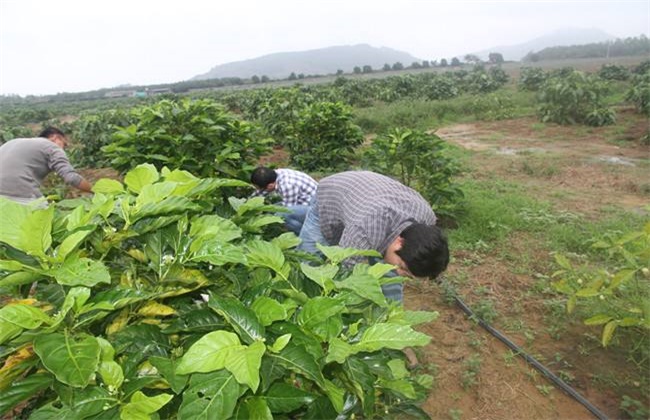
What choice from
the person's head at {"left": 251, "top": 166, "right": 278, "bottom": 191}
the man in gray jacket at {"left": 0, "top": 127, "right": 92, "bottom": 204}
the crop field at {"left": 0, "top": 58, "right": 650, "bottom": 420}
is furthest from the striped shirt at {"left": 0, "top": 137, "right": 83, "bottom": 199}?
the person's head at {"left": 251, "top": 166, "right": 278, "bottom": 191}

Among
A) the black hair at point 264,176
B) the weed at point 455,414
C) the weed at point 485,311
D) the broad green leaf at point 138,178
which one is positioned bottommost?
the weed at point 455,414

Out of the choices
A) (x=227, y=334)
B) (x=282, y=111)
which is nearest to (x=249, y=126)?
(x=227, y=334)

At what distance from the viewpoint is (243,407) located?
2.88ft

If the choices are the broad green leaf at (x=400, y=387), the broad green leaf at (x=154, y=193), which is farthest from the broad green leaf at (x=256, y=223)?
the broad green leaf at (x=400, y=387)

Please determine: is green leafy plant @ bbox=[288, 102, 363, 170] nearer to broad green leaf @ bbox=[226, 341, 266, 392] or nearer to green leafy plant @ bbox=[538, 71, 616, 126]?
broad green leaf @ bbox=[226, 341, 266, 392]

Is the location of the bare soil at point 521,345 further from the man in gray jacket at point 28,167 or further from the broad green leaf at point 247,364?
the man in gray jacket at point 28,167

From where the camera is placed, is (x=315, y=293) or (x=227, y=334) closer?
(x=227, y=334)

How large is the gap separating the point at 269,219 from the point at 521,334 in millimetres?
2724

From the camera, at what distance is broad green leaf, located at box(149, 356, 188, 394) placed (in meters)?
0.85

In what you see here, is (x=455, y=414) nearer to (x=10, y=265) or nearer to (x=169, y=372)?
(x=169, y=372)

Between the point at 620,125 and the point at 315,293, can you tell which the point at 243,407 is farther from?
the point at 620,125

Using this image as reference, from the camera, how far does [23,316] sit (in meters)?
0.85

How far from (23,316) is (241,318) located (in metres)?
0.44

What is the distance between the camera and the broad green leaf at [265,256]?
1.14 metres
